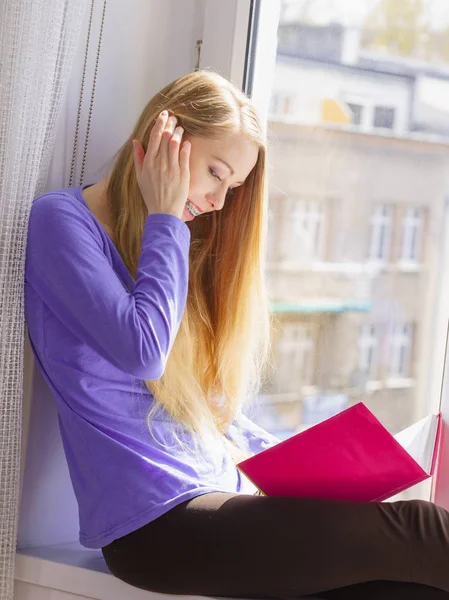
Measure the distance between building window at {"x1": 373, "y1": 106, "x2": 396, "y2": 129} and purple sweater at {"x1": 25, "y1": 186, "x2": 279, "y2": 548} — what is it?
43 cm

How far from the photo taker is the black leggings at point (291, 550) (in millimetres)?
1003

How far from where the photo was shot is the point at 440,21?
1.31m

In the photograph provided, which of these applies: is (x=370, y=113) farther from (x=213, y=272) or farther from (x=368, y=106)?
(x=213, y=272)

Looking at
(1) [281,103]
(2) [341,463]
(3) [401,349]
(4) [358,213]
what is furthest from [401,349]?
(1) [281,103]

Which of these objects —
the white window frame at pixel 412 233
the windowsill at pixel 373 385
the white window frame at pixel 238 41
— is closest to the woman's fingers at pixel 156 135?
the white window frame at pixel 238 41

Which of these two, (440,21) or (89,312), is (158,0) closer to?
(440,21)

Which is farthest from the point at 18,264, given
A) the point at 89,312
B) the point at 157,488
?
the point at 157,488

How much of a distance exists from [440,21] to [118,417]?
79 cm

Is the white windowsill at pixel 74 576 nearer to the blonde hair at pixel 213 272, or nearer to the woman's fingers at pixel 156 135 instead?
the blonde hair at pixel 213 272

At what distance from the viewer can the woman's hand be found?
1167mm

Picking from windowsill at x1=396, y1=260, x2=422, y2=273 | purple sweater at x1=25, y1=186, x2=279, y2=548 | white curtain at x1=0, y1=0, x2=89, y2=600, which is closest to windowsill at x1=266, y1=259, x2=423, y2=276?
windowsill at x1=396, y1=260, x2=422, y2=273

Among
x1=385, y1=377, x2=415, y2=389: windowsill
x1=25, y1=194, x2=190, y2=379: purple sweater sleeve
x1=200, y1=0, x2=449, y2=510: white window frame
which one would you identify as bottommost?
x1=385, y1=377, x2=415, y2=389: windowsill

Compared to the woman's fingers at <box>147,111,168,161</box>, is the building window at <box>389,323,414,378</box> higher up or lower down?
lower down

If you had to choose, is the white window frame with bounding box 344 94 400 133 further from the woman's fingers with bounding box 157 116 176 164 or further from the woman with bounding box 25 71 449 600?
the woman's fingers with bounding box 157 116 176 164
